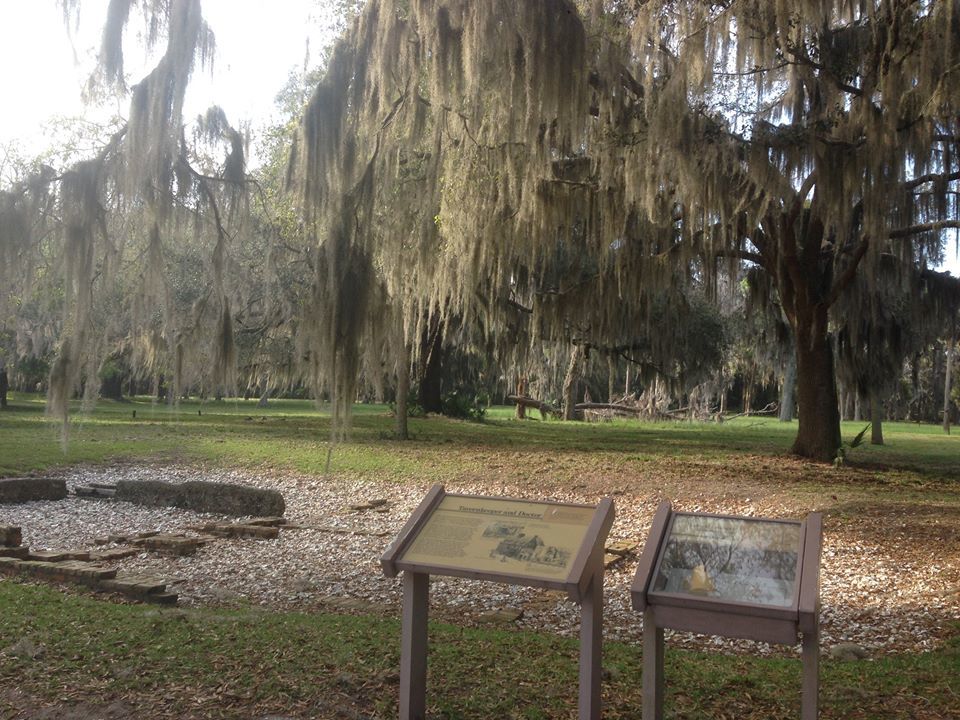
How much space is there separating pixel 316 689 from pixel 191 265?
14.7 metres

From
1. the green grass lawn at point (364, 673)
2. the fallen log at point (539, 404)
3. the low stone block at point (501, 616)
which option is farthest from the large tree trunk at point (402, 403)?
the fallen log at point (539, 404)

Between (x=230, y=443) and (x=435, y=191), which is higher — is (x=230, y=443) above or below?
below

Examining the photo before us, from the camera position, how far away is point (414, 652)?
366 centimetres

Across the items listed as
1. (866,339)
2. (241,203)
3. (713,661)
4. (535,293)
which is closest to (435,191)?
(241,203)

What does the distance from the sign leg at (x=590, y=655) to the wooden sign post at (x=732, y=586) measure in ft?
0.66

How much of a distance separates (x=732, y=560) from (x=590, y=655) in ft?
2.18

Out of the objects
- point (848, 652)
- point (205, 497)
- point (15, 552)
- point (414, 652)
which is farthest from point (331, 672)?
Result: point (205, 497)

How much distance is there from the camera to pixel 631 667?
14.8 feet

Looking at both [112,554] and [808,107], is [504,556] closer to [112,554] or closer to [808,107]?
[112,554]

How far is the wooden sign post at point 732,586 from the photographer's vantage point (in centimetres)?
310

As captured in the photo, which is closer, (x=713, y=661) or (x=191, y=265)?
(x=713, y=661)

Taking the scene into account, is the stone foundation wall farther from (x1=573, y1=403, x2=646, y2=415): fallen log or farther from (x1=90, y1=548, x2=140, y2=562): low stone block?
(x1=573, y1=403, x2=646, y2=415): fallen log

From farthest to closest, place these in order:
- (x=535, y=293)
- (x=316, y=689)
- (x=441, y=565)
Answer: (x=535, y=293) < (x=316, y=689) < (x=441, y=565)

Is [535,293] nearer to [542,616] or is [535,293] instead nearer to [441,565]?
[542,616]
